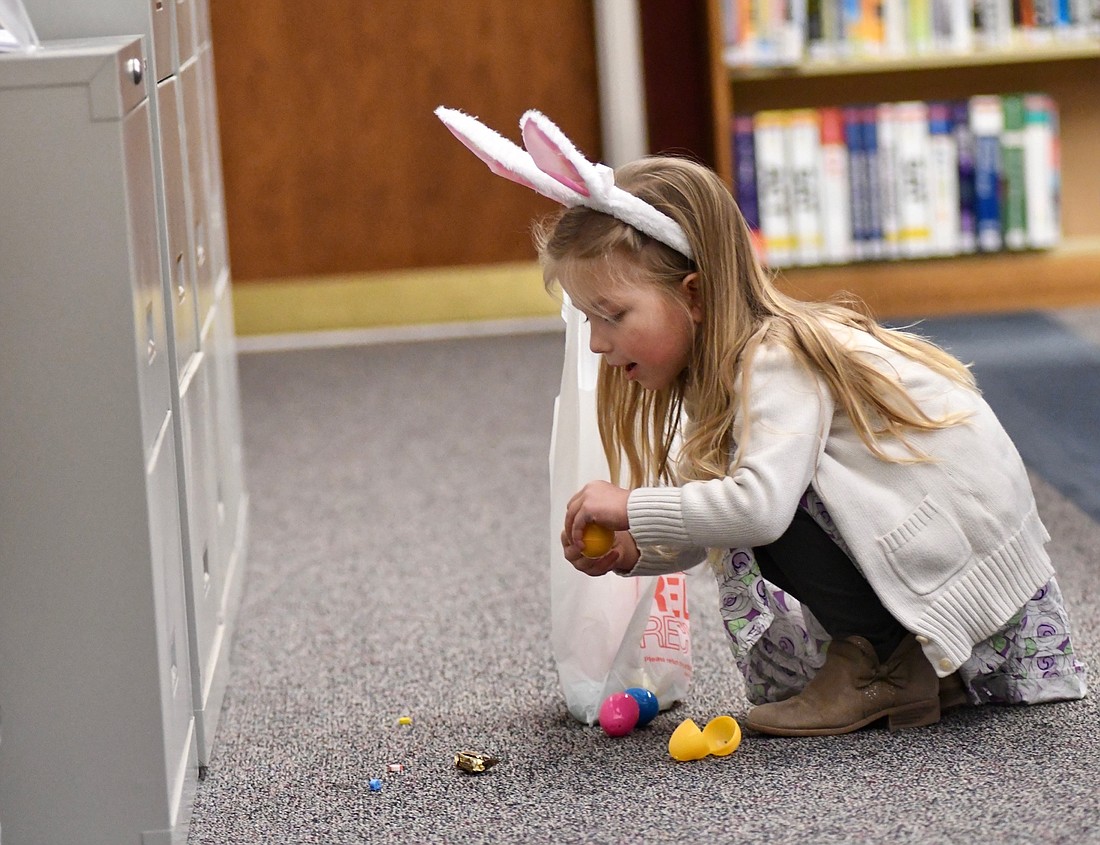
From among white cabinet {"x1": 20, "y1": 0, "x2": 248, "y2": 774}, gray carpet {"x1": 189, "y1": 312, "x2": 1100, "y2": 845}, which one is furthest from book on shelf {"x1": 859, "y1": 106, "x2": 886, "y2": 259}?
white cabinet {"x1": 20, "y1": 0, "x2": 248, "y2": 774}

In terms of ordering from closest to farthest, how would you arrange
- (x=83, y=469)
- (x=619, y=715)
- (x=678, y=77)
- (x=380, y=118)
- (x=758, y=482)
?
(x=83, y=469) < (x=758, y=482) < (x=619, y=715) < (x=678, y=77) < (x=380, y=118)

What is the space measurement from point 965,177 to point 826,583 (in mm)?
2084

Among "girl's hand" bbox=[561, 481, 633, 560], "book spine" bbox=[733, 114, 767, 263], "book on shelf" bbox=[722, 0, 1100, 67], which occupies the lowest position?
"girl's hand" bbox=[561, 481, 633, 560]

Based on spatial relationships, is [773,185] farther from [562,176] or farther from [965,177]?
[562,176]

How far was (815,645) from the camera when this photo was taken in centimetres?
126

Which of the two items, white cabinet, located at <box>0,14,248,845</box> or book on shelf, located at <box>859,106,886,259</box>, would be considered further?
book on shelf, located at <box>859,106,886,259</box>

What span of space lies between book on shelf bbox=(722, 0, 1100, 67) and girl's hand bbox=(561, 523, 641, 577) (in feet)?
6.41

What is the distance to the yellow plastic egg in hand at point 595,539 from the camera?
1165 millimetres

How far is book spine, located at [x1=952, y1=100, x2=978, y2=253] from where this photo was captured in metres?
3.04

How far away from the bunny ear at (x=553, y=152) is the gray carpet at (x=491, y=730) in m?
0.48

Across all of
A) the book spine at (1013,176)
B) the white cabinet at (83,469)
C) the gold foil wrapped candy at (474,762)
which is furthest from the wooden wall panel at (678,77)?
the white cabinet at (83,469)

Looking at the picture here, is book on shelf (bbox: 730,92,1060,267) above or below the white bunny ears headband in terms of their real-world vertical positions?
below

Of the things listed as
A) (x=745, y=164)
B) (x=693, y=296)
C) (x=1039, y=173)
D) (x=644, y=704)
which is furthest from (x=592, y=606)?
(x=1039, y=173)

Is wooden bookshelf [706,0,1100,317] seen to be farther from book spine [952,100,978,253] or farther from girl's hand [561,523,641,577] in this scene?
girl's hand [561,523,641,577]
